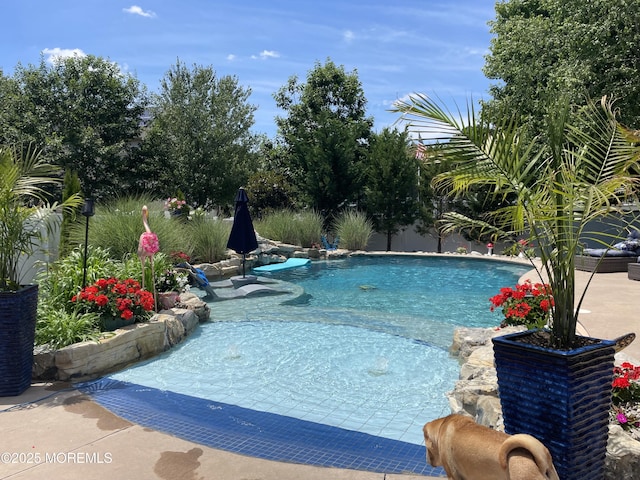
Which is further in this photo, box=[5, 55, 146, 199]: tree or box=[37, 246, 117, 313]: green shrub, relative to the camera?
box=[5, 55, 146, 199]: tree

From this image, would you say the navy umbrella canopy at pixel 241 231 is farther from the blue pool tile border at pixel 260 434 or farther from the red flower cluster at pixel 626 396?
the red flower cluster at pixel 626 396

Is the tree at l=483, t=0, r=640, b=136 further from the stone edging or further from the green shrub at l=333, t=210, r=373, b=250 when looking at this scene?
the stone edging

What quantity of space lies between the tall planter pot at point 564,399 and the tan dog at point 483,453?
1.33 ft

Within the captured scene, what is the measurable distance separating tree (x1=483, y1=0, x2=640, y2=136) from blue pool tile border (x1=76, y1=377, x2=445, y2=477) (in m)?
7.55

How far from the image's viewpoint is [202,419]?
368 centimetres

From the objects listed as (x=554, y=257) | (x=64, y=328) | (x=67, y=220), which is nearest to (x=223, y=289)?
(x=67, y=220)

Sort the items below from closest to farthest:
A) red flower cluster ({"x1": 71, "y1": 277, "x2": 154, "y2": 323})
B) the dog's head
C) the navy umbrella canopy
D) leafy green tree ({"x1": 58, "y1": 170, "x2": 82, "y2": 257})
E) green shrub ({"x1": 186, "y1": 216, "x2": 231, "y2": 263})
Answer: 1. the dog's head
2. red flower cluster ({"x1": 71, "y1": 277, "x2": 154, "y2": 323})
3. leafy green tree ({"x1": 58, "y1": 170, "x2": 82, "y2": 257})
4. the navy umbrella canopy
5. green shrub ({"x1": 186, "y1": 216, "x2": 231, "y2": 263})

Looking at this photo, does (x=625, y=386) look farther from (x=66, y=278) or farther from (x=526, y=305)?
(x=66, y=278)

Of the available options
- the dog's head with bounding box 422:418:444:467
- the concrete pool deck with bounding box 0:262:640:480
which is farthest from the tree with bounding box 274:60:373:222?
the dog's head with bounding box 422:418:444:467

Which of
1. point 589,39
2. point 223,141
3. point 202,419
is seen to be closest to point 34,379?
point 202,419

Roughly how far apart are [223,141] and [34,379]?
17989 millimetres

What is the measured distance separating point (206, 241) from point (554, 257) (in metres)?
11.1

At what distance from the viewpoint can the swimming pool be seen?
13.7 ft

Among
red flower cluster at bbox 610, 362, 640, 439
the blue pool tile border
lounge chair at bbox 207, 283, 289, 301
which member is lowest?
lounge chair at bbox 207, 283, 289, 301
